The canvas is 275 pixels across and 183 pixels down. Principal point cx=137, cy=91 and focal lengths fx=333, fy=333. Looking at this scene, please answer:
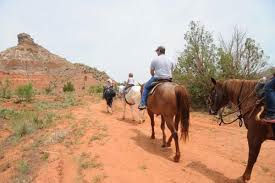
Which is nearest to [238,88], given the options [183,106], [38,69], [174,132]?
[183,106]

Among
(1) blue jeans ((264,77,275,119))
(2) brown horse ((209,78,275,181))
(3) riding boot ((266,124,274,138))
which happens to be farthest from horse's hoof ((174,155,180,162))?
(1) blue jeans ((264,77,275,119))

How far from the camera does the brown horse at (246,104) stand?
708 cm

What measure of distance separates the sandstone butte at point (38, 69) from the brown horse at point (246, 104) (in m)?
42.3

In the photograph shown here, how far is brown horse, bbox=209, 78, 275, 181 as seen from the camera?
7082mm

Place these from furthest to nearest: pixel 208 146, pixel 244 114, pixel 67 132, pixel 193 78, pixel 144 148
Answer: pixel 193 78 → pixel 67 132 → pixel 208 146 → pixel 144 148 → pixel 244 114

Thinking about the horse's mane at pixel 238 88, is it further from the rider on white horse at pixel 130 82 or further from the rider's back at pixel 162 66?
the rider on white horse at pixel 130 82

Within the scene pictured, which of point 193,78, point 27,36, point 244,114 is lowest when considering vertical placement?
point 244,114

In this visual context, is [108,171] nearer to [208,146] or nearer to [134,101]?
[208,146]

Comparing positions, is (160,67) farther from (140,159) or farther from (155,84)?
(140,159)

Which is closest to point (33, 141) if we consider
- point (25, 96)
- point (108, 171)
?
point (108, 171)

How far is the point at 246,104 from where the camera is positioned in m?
7.62

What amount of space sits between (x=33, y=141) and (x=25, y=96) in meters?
12.4

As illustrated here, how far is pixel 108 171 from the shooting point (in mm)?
7648

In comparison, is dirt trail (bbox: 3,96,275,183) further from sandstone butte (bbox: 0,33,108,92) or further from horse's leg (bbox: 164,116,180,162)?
sandstone butte (bbox: 0,33,108,92)
